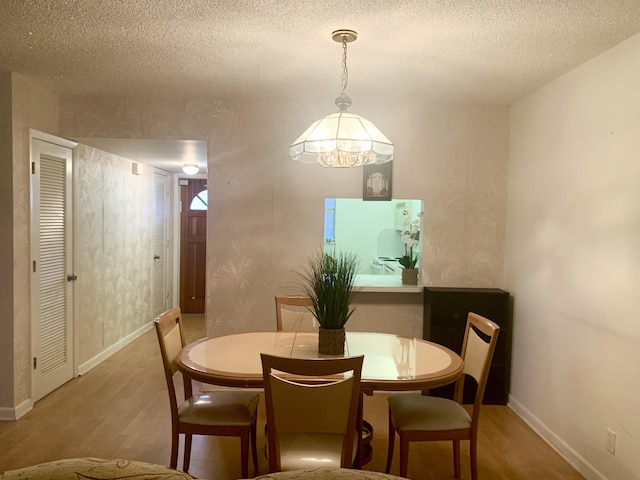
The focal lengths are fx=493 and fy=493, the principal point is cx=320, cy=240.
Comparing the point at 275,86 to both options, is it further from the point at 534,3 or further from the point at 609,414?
the point at 609,414

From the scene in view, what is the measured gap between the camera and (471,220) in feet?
13.0

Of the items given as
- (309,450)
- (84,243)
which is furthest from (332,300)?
(84,243)

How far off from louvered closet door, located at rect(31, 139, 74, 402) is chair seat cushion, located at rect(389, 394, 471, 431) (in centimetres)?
269

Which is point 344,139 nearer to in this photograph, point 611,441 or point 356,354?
point 356,354

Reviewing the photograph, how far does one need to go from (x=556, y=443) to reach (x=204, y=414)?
218 cm

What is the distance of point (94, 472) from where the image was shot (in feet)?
3.59

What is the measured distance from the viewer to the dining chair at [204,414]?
2.44 m

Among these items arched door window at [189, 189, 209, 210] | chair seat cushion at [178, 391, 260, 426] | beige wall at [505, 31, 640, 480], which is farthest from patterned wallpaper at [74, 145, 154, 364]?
beige wall at [505, 31, 640, 480]

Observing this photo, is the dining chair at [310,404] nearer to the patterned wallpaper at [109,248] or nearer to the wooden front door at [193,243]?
the patterned wallpaper at [109,248]

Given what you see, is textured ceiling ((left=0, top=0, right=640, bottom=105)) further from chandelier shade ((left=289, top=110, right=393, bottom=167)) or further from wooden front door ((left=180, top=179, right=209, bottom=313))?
wooden front door ((left=180, top=179, right=209, bottom=313))

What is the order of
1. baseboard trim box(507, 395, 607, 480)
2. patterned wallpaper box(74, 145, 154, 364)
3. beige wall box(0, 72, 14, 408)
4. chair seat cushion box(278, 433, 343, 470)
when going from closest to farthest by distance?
chair seat cushion box(278, 433, 343, 470)
baseboard trim box(507, 395, 607, 480)
beige wall box(0, 72, 14, 408)
patterned wallpaper box(74, 145, 154, 364)

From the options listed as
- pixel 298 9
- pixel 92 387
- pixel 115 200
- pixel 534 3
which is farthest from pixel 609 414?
pixel 115 200

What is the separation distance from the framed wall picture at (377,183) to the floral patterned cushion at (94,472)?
303 centimetres

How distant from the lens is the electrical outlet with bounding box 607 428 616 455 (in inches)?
100.0
